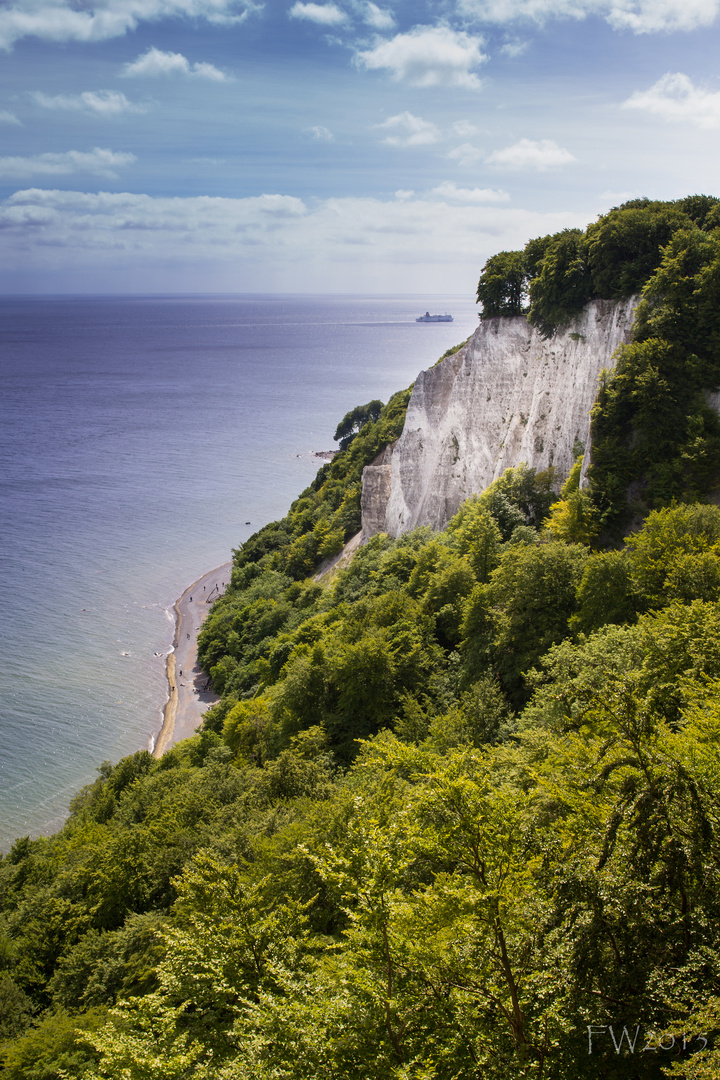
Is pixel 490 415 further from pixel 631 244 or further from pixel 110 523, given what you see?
pixel 110 523

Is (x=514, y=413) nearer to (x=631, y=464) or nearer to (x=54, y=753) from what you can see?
(x=631, y=464)

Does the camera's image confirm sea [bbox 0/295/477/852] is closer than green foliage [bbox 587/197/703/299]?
No

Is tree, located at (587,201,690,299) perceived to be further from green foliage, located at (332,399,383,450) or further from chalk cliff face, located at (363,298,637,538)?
green foliage, located at (332,399,383,450)

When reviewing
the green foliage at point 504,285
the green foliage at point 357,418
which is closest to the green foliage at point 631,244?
the green foliage at point 504,285

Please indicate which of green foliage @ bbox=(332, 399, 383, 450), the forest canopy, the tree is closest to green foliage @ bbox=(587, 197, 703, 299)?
the tree

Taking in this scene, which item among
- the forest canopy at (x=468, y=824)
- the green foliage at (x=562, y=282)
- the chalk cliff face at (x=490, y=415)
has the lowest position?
the forest canopy at (x=468, y=824)

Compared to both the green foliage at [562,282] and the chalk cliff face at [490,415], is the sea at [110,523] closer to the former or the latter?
the chalk cliff face at [490,415]
